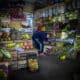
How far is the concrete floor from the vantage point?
1624mm

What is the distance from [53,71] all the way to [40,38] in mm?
391

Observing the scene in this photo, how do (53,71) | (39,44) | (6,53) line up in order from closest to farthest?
1. (6,53)
2. (39,44)
3. (53,71)

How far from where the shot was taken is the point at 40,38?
1.66m

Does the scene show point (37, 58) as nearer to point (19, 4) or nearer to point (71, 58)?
point (71, 58)

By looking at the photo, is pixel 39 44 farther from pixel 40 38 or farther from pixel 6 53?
pixel 6 53

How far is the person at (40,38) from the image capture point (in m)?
1.62

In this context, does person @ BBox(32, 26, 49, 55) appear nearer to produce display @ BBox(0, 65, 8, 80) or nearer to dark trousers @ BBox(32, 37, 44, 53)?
dark trousers @ BBox(32, 37, 44, 53)

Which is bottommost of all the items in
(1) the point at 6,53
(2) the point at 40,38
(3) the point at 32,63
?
(3) the point at 32,63

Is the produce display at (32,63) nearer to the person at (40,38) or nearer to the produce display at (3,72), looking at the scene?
the person at (40,38)

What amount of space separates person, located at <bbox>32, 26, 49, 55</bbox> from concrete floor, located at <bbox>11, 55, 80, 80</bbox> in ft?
0.32

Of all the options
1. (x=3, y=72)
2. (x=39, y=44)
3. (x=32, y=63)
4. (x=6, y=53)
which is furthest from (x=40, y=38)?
(x=3, y=72)

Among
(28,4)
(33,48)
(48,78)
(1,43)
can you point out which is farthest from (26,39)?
(48,78)

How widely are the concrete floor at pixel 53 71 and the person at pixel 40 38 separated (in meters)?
0.10

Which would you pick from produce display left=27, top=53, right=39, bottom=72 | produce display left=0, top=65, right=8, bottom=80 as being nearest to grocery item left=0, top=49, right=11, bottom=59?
produce display left=0, top=65, right=8, bottom=80
